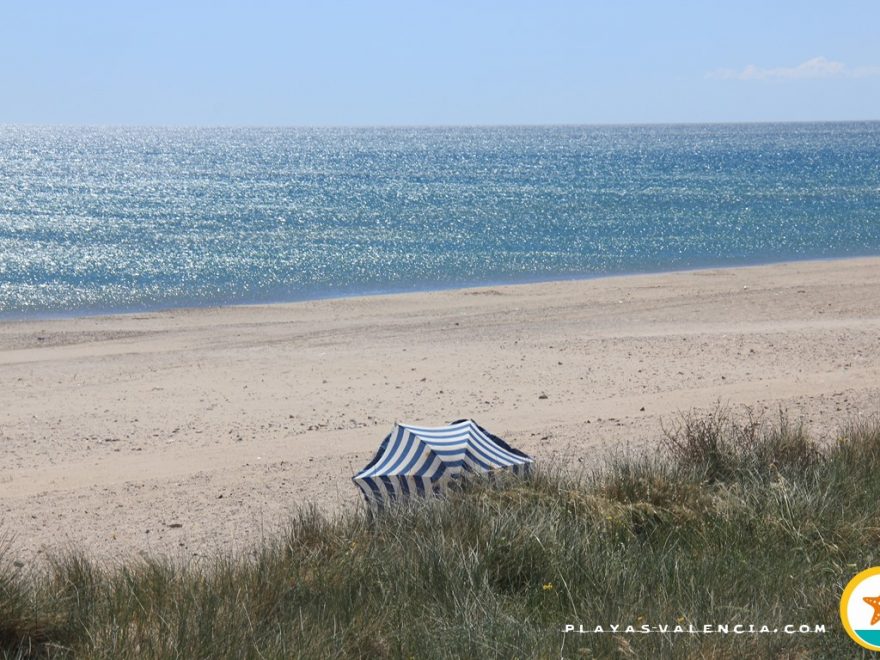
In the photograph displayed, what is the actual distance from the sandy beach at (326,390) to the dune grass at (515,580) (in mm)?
1379

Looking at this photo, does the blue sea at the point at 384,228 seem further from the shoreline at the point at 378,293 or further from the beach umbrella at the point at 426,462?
the beach umbrella at the point at 426,462

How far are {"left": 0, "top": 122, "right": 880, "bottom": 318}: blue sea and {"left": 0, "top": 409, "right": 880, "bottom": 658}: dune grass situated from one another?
64.6 ft

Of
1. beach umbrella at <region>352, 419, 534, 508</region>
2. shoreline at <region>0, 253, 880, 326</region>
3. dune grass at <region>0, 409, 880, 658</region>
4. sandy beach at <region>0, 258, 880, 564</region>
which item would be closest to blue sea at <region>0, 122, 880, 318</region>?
shoreline at <region>0, 253, 880, 326</region>

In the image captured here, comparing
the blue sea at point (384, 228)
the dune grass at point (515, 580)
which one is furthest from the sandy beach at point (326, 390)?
the blue sea at point (384, 228)

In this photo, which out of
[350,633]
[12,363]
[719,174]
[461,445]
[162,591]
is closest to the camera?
[350,633]

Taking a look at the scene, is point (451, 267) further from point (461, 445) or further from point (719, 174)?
point (719, 174)

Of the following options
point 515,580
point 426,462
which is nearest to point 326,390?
point 426,462

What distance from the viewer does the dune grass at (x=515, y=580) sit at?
15.1ft

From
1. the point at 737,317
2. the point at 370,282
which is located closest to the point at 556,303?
the point at 737,317

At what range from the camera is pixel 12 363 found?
16.6 m

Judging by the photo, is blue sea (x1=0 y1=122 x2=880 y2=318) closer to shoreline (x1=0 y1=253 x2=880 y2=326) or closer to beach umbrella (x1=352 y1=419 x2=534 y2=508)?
shoreline (x1=0 y1=253 x2=880 y2=326)

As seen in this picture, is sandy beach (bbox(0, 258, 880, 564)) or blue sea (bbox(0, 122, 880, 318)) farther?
blue sea (bbox(0, 122, 880, 318))

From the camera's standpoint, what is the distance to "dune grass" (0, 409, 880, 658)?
15.1 ft

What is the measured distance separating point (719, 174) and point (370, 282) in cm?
5248
